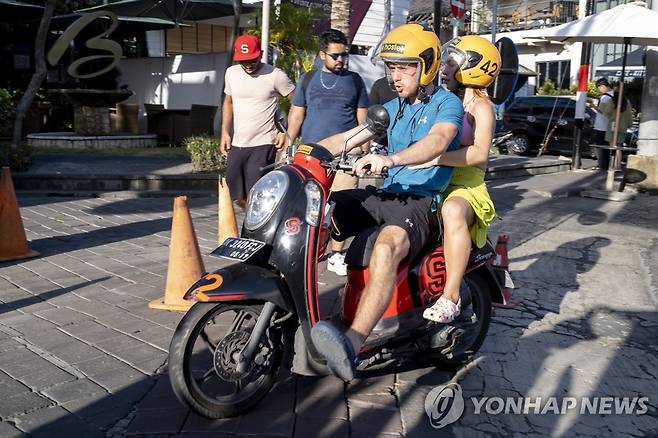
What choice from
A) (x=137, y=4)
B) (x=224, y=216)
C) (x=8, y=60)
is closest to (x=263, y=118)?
(x=224, y=216)

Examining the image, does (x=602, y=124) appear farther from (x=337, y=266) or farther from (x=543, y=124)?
(x=337, y=266)

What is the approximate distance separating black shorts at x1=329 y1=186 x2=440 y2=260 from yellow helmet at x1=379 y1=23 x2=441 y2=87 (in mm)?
641

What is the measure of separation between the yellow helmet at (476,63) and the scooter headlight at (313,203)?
137cm

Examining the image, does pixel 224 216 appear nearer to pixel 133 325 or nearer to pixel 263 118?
pixel 263 118

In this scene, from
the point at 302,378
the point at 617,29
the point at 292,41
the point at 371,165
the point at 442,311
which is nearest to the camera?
the point at 371,165

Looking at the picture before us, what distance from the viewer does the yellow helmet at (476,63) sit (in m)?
4.30

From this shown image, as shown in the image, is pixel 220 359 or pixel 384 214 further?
pixel 384 214

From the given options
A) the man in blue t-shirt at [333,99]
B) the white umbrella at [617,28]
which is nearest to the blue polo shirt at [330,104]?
the man in blue t-shirt at [333,99]

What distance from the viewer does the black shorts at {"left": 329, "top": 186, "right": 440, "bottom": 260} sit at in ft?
12.3

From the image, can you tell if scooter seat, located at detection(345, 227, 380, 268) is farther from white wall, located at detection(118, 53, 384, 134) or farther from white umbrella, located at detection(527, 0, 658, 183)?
white wall, located at detection(118, 53, 384, 134)

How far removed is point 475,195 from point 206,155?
818cm

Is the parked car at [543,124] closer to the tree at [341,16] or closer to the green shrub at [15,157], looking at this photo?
the tree at [341,16]

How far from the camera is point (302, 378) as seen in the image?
405cm

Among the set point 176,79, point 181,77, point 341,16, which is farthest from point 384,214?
point 176,79
